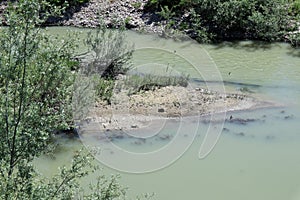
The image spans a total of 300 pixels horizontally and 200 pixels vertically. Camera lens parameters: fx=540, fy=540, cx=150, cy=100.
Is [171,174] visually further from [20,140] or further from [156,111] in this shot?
[20,140]

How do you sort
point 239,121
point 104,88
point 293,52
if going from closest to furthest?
point 239,121 → point 104,88 → point 293,52

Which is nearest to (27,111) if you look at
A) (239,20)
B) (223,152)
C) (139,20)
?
(223,152)

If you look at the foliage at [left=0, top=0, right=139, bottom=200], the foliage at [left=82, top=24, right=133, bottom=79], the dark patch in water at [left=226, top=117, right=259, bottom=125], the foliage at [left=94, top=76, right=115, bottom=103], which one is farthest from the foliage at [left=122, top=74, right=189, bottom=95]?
the foliage at [left=0, top=0, right=139, bottom=200]

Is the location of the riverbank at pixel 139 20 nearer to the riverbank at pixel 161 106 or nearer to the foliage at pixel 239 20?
the foliage at pixel 239 20

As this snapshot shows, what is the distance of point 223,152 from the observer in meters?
10.4

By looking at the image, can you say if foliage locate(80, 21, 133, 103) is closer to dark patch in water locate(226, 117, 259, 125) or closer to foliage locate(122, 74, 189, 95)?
foliage locate(122, 74, 189, 95)

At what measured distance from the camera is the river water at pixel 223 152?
9.28m

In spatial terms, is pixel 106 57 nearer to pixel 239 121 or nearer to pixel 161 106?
pixel 161 106

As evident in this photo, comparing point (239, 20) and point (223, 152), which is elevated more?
point (239, 20)

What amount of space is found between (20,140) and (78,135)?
16.7 ft

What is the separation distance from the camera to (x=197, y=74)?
14.4 meters

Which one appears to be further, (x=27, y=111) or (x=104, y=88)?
(x=104, y=88)

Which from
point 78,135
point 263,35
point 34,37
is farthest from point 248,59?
point 34,37

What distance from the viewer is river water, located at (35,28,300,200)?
9281 millimetres
